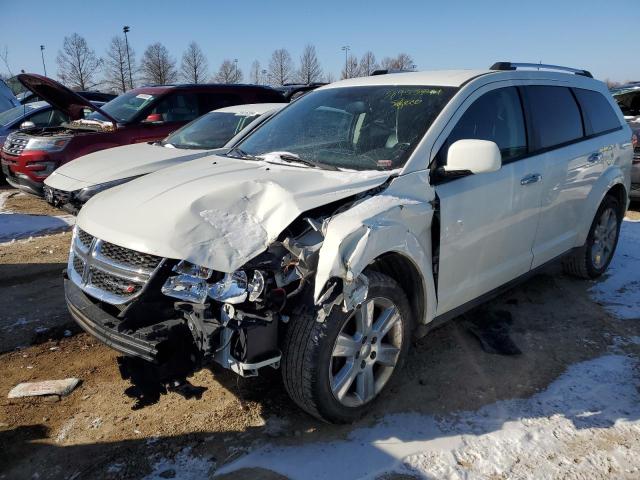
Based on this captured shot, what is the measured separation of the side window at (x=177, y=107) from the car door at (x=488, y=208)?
5979 millimetres

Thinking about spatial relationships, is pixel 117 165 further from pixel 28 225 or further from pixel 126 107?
pixel 126 107

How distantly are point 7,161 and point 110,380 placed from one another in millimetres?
6138

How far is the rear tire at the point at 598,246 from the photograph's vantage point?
193 inches

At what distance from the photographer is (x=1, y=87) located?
14398 millimetres

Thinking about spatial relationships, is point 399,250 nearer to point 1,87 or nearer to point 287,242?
point 287,242

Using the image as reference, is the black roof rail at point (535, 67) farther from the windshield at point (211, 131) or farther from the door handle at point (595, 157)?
the windshield at point (211, 131)

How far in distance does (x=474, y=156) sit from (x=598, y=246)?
279 cm

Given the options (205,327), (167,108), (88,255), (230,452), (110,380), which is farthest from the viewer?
(167,108)

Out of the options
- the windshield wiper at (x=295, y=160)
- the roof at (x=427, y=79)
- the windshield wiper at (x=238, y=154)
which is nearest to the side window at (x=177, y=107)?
the windshield wiper at (x=238, y=154)

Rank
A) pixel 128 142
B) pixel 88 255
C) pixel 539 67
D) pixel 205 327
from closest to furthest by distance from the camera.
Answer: pixel 205 327 < pixel 88 255 < pixel 539 67 < pixel 128 142

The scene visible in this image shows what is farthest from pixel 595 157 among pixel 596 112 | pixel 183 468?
pixel 183 468

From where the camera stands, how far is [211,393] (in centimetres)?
327

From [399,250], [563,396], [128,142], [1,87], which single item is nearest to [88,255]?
[399,250]

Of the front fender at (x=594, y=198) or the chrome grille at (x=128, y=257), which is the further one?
the front fender at (x=594, y=198)
